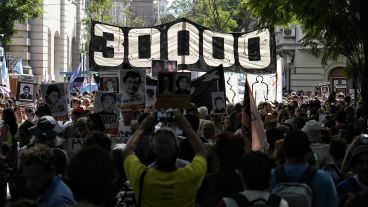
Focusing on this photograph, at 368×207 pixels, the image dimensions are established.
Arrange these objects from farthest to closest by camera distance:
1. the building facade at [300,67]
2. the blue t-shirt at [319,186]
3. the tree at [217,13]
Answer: the tree at [217,13] → the building facade at [300,67] → the blue t-shirt at [319,186]

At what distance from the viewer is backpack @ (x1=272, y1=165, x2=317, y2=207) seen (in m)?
5.32

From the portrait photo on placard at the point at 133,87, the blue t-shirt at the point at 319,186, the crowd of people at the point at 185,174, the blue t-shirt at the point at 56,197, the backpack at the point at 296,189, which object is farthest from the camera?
the portrait photo on placard at the point at 133,87

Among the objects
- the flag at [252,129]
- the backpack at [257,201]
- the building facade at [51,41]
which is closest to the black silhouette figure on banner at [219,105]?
the flag at [252,129]

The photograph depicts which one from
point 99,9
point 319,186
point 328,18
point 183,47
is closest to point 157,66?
point 183,47

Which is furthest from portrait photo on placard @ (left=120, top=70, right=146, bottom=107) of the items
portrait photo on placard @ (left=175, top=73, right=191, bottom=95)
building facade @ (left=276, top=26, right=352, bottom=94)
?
building facade @ (left=276, top=26, right=352, bottom=94)

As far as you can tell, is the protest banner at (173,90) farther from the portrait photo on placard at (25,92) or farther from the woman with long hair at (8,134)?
the portrait photo on placard at (25,92)

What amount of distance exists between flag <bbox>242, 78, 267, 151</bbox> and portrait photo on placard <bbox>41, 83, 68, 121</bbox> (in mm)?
5135

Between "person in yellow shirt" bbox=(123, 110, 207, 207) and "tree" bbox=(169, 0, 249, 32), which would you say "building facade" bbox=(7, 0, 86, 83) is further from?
"person in yellow shirt" bbox=(123, 110, 207, 207)

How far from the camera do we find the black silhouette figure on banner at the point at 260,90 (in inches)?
921

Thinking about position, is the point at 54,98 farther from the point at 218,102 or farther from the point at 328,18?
the point at 328,18

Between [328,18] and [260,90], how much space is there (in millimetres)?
9645

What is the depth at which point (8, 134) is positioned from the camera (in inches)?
446

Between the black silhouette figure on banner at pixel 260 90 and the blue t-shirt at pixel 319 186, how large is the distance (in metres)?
17.7

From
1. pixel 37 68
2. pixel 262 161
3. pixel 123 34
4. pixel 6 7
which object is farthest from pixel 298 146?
pixel 37 68
